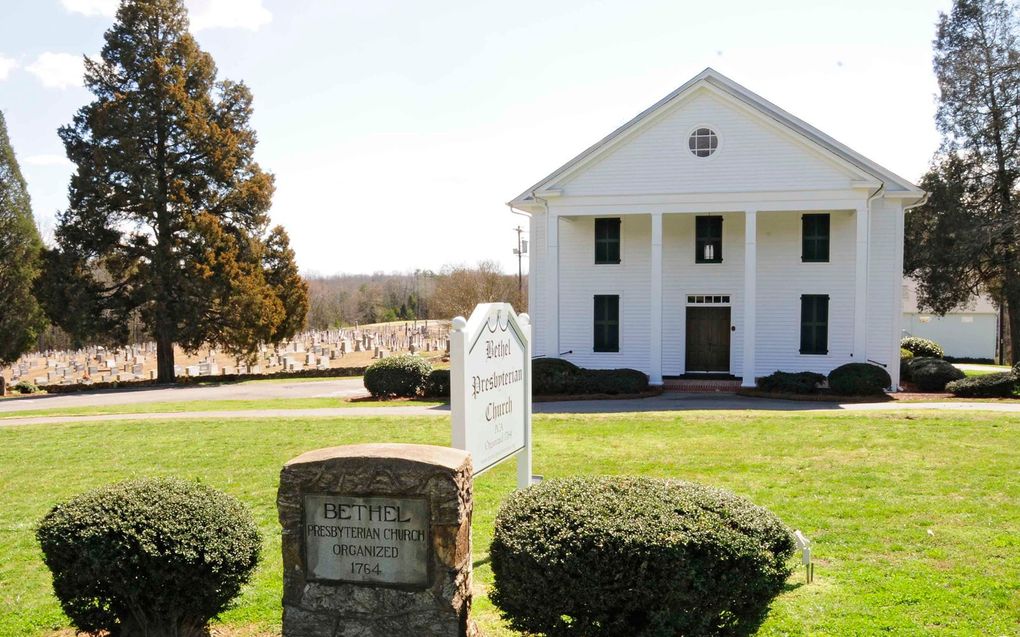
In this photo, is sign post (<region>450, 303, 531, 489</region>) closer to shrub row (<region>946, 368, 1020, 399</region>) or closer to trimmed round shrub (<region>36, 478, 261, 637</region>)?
trimmed round shrub (<region>36, 478, 261, 637</region>)

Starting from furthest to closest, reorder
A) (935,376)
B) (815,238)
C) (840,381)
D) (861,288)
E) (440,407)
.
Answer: (815,238)
(935,376)
(861,288)
(840,381)
(440,407)

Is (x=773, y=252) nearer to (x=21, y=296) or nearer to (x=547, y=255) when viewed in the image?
(x=547, y=255)

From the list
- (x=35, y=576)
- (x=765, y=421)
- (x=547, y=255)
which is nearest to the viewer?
(x=35, y=576)

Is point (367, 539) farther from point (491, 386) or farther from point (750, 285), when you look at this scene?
point (750, 285)

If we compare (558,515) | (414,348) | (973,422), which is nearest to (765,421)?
(973,422)

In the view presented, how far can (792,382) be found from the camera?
849 inches

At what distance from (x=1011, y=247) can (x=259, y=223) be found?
32016 mm

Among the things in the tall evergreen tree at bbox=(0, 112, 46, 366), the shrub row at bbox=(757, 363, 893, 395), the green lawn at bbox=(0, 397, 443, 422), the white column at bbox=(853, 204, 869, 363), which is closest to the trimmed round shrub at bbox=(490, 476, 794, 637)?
the green lawn at bbox=(0, 397, 443, 422)

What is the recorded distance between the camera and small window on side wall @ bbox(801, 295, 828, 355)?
78.1ft

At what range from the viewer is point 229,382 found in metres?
32.9

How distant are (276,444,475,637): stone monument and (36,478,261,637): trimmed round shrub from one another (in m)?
0.57

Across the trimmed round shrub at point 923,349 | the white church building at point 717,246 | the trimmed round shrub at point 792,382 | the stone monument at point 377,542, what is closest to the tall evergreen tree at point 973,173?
the trimmed round shrub at point 923,349

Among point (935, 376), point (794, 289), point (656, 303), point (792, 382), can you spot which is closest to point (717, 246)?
point (794, 289)

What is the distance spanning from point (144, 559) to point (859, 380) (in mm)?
19414
